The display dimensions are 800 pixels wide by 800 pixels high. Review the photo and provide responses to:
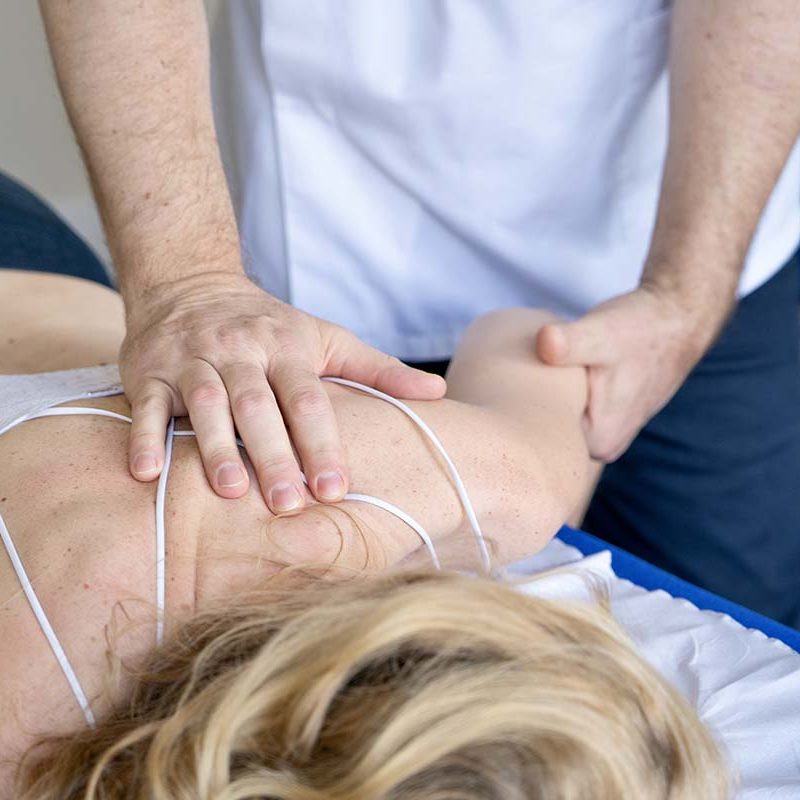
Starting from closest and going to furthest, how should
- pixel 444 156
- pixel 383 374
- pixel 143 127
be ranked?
pixel 383 374 → pixel 143 127 → pixel 444 156

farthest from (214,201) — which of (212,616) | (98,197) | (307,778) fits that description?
(307,778)

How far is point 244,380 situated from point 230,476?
0.10 metres

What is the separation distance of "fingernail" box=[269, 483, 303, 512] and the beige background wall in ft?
6.39

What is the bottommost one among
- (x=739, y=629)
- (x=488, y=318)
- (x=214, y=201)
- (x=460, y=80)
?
(x=739, y=629)

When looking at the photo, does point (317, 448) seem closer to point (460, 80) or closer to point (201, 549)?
point (201, 549)

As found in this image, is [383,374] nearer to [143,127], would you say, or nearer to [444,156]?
[143,127]

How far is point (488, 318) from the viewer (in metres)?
1.46

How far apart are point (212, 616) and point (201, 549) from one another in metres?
0.06

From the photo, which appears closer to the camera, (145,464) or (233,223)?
(145,464)

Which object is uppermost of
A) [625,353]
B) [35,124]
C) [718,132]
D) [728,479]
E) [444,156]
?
[718,132]

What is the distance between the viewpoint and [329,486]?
95 cm

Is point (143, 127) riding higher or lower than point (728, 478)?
higher

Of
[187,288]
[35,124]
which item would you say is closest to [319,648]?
[187,288]

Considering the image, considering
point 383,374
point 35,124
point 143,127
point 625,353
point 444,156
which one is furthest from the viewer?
point 35,124
